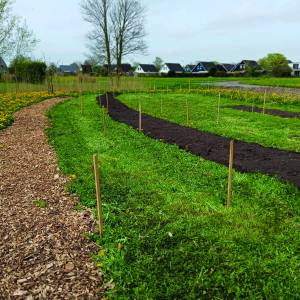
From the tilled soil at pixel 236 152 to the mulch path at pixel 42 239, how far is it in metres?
4.15

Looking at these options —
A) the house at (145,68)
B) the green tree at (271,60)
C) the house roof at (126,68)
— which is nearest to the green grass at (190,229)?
the green tree at (271,60)

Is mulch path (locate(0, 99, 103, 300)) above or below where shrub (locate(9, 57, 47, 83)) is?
below

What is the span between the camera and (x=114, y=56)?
157 feet

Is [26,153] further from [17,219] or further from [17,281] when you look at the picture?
[17,281]

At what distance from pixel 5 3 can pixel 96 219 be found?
17677mm

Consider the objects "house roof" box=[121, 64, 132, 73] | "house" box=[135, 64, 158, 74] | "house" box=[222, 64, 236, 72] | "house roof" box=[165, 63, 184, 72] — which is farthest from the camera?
"house" box=[135, 64, 158, 74]

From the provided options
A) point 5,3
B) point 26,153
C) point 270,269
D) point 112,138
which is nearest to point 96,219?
point 270,269

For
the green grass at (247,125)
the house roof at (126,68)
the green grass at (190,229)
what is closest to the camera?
the green grass at (190,229)

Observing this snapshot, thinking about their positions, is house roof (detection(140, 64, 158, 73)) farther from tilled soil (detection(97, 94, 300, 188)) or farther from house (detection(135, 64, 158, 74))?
tilled soil (detection(97, 94, 300, 188))

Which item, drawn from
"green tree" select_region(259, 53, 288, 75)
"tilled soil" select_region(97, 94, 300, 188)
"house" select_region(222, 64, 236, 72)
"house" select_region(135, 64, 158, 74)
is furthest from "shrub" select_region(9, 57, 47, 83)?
"house" select_region(135, 64, 158, 74)

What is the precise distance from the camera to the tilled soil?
28.3 feet

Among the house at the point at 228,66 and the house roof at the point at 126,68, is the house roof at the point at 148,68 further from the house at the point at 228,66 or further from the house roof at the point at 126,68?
the house at the point at 228,66

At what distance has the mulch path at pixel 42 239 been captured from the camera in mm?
4344

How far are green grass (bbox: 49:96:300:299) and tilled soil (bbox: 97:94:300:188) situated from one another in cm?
51
